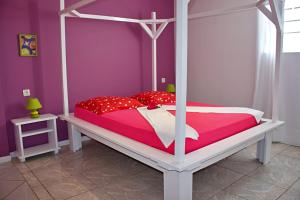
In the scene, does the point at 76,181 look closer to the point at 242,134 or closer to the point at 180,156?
the point at 180,156

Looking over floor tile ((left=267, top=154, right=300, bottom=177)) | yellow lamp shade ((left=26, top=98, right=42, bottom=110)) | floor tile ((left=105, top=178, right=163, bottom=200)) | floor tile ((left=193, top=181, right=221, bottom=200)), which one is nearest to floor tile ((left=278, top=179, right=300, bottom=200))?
floor tile ((left=267, top=154, right=300, bottom=177))

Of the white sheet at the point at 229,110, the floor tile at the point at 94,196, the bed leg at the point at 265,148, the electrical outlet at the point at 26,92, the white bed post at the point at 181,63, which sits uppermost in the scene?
the white bed post at the point at 181,63

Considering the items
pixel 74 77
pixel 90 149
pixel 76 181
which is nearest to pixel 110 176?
pixel 76 181

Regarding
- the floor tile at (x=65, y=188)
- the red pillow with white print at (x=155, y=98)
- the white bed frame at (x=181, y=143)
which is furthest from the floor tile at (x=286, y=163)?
the floor tile at (x=65, y=188)

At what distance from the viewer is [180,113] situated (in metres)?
1.75

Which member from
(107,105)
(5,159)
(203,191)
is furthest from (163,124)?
(5,159)

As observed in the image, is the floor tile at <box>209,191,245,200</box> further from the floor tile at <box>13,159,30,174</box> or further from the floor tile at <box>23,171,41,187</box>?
the floor tile at <box>13,159,30,174</box>

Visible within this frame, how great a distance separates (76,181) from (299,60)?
3.20 meters

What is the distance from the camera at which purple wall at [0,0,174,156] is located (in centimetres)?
314

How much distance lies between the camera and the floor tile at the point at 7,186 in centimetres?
236

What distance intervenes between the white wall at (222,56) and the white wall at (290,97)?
18.3 inches

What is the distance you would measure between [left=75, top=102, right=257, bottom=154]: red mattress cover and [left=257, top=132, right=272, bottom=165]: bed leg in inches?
8.5

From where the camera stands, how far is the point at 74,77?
12.1ft

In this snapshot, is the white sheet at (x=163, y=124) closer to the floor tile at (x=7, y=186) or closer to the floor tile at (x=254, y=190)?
the floor tile at (x=254, y=190)
